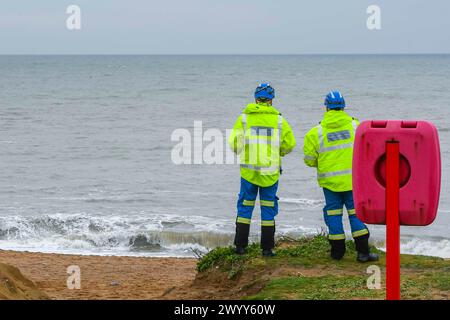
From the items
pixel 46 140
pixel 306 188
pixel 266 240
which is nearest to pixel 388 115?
pixel 46 140

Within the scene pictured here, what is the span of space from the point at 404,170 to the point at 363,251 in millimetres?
5118

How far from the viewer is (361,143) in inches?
173

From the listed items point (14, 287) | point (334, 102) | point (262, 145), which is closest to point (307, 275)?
point (262, 145)

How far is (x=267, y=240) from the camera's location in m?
9.48

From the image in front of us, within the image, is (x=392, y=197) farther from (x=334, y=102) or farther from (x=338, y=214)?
(x=338, y=214)

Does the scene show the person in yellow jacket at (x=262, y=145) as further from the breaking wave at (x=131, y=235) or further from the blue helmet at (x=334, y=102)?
the breaking wave at (x=131, y=235)

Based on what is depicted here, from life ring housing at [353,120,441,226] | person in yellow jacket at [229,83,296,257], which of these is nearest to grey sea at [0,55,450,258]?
person in yellow jacket at [229,83,296,257]

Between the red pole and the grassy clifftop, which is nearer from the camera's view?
the red pole

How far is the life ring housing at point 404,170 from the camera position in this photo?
430 centimetres

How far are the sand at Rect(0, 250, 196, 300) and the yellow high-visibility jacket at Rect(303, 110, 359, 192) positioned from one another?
7.18ft

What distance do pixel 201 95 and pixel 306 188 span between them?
43131 millimetres

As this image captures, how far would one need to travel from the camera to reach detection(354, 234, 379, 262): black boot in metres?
9.31

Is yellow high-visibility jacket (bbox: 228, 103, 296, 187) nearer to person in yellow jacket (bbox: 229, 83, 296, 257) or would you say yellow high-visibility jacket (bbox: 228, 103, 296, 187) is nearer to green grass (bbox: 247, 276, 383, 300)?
person in yellow jacket (bbox: 229, 83, 296, 257)

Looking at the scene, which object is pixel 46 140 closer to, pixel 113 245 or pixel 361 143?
pixel 113 245
